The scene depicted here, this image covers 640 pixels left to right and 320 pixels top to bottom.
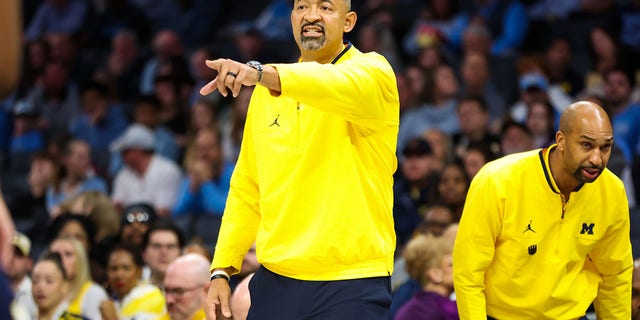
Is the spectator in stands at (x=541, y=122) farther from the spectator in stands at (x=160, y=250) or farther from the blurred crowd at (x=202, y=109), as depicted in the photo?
the spectator in stands at (x=160, y=250)

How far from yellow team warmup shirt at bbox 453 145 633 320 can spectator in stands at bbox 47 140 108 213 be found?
6095 mm

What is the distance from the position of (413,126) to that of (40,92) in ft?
15.4

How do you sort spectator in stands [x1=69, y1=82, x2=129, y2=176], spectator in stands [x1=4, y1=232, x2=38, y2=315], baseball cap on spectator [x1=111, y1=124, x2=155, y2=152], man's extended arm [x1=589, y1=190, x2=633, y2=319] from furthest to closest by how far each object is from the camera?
1. spectator in stands [x1=69, y1=82, x2=129, y2=176]
2. baseball cap on spectator [x1=111, y1=124, x2=155, y2=152]
3. spectator in stands [x1=4, y1=232, x2=38, y2=315]
4. man's extended arm [x1=589, y1=190, x2=633, y2=319]

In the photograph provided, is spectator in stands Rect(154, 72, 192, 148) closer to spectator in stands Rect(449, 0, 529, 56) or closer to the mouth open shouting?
spectator in stands Rect(449, 0, 529, 56)

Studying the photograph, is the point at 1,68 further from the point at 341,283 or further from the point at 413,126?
the point at 413,126

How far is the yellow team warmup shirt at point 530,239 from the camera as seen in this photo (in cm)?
494

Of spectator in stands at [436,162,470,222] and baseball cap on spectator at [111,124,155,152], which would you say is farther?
baseball cap on spectator at [111,124,155,152]

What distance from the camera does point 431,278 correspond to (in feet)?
21.1

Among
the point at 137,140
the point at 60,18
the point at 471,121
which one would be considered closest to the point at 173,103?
the point at 137,140

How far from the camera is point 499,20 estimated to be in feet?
Result: 35.6

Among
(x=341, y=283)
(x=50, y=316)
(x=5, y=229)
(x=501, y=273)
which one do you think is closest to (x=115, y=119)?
(x=50, y=316)

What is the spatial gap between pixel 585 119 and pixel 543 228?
1.62ft

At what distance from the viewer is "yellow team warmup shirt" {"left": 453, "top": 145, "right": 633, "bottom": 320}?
16.2ft

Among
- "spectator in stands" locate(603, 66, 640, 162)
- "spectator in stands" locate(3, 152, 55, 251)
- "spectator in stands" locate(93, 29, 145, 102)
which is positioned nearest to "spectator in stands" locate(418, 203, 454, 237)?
"spectator in stands" locate(603, 66, 640, 162)
